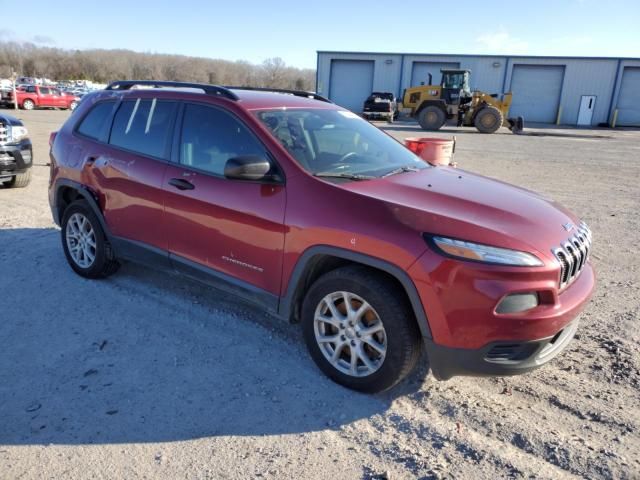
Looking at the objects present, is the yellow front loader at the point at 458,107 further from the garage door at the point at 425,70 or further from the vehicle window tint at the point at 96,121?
the vehicle window tint at the point at 96,121

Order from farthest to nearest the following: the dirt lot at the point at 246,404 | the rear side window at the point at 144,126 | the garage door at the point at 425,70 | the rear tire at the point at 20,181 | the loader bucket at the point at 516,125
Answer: the garage door at the point at 425,70 < the loader bucket at the point at 516,125 < the rear tire at the point at 20,181 < the rear side window at the point at 144,126 < the dirt lot at the point at 246,404

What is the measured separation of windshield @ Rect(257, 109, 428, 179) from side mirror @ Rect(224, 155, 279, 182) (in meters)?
0.24

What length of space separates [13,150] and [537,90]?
134ft

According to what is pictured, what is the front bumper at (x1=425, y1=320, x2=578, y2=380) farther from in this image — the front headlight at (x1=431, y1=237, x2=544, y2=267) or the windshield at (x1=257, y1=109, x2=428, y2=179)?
the windshield at (x1=257, y1=109, x2=428, y2=179)

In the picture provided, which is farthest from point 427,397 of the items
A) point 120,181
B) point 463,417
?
point 120,181

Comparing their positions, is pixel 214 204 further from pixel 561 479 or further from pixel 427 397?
pixel 561 479

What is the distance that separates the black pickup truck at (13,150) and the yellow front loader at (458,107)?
2156 centimetres

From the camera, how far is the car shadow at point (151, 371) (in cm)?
279

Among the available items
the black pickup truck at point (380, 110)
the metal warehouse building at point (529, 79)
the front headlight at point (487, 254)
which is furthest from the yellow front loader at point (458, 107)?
the front headlight at point (487, 254)

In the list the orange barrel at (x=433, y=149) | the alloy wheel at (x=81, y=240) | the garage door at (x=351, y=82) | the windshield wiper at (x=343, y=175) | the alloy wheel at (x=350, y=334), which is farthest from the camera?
the garage door at (x=351, y=82)

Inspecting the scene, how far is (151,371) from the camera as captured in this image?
10.7ft

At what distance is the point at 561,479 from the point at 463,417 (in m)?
0.60

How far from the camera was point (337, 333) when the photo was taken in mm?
3111

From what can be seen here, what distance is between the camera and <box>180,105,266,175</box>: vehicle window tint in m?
3.50
